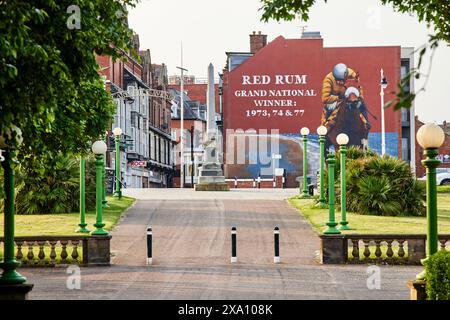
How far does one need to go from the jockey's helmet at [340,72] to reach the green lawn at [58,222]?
38.1 meters

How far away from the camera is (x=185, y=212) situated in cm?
3441

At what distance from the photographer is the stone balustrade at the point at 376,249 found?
73.3 feet

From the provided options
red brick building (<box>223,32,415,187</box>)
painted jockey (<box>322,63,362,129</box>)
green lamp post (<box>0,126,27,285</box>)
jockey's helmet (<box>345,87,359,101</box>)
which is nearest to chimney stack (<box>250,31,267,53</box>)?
red brick building (<box>223,32,415,187</box>)

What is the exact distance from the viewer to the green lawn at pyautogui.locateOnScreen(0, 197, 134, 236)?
91.3ft

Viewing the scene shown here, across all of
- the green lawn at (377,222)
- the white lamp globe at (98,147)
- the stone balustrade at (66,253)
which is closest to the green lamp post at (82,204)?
the white lamp globe at (98,147)

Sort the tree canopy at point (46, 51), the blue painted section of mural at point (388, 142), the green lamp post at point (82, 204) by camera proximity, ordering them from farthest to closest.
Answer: the blue painted section of mural at point (388, 142), the green lamp post at point (82, 204), the tree canopy at point (46, 51)

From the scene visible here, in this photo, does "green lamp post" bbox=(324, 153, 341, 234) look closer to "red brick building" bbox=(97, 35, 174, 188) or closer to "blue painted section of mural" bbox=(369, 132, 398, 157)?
"red brick building" bbox=(97, 35, 174, 188)

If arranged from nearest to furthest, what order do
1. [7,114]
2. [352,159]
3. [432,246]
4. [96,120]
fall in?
[7,114]
[432,246]
[96,120]
[352,159]

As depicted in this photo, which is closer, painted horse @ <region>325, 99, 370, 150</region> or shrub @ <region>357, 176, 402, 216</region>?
shrub @ <region>357, 176, 402, 216</region>

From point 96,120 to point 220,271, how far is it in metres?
9.84

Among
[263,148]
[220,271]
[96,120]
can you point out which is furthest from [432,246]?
[263,148]

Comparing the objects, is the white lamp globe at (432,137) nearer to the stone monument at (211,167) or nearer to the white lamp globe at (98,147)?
the white lamp globe at (98,147)

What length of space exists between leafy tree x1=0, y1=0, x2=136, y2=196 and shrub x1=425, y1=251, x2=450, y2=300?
5.15 meters

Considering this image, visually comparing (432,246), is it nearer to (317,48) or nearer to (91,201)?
(91,201)
